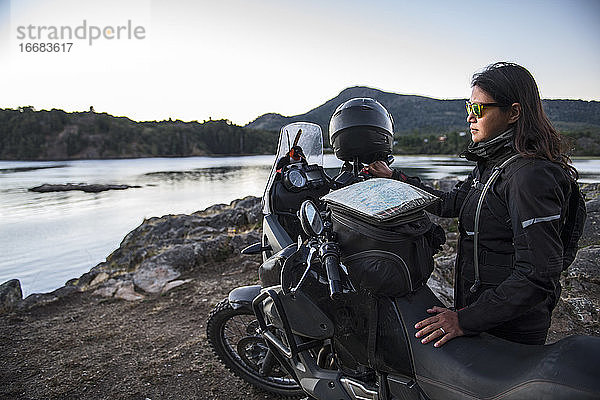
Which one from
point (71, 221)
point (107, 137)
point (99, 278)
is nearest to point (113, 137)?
point (107, 137)

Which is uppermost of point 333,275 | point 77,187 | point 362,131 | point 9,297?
point 362,131

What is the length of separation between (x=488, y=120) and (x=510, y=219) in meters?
0.51

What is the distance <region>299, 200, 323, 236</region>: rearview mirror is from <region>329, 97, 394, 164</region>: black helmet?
2.80 ft

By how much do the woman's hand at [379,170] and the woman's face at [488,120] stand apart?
73 cm

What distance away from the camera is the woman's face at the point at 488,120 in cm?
190

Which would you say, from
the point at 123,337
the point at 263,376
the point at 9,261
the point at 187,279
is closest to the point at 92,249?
the point at 9,261

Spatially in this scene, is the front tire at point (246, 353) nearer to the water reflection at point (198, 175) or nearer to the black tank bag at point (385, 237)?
the black tank bag at point (385, 237)

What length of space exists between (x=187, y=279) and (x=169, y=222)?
663cm

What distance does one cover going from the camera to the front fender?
2.99m

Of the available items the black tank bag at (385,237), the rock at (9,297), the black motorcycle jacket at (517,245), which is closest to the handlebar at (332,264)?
the black tank bag at (385,237)

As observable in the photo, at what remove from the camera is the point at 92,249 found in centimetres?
1511

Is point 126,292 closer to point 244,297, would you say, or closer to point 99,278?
point 99,278

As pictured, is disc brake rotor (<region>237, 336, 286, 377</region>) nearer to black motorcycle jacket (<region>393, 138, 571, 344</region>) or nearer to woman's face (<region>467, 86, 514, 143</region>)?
black motorcycle jacket (<region>393, 138, 571, 344</region>)

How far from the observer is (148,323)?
499 centimetres
